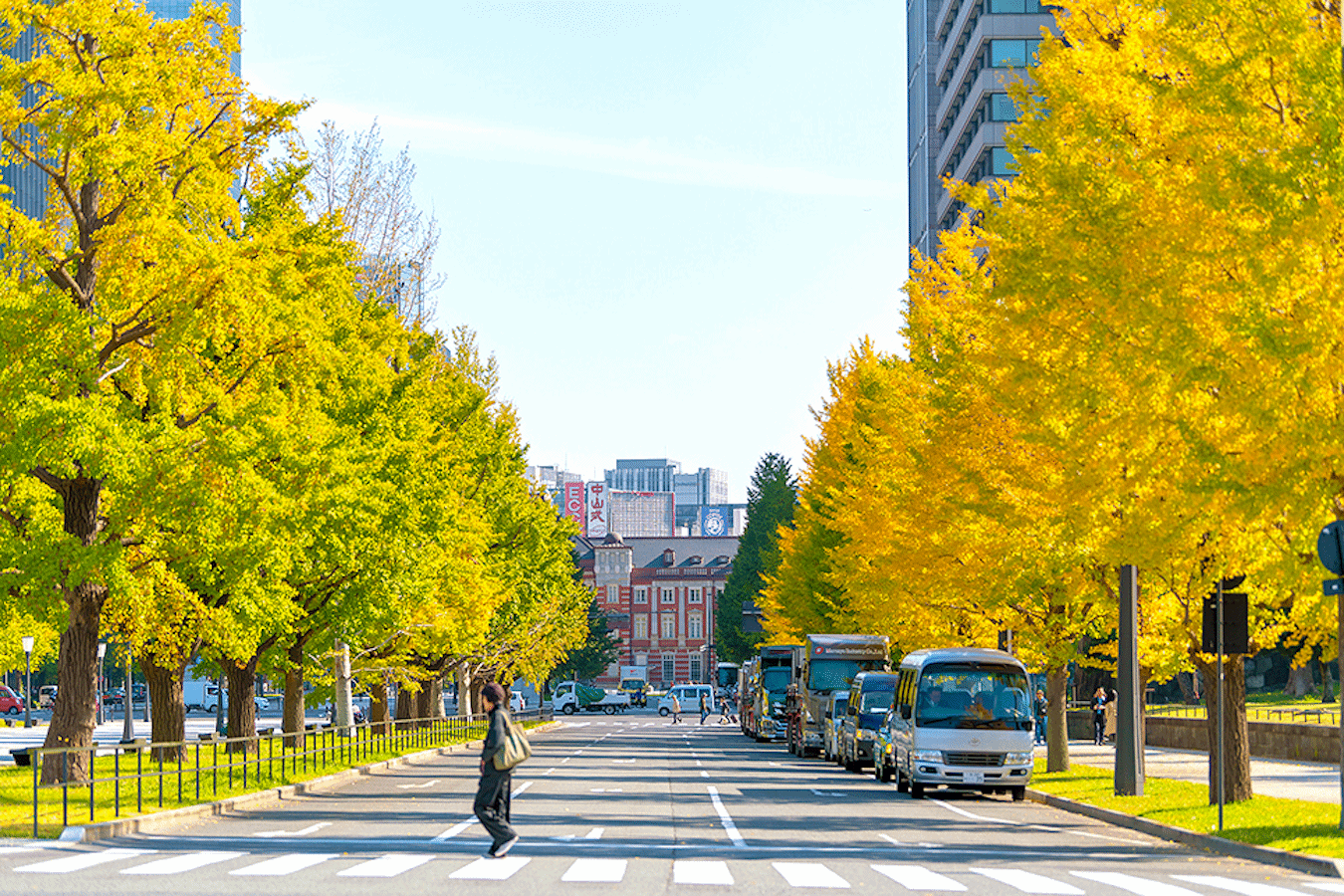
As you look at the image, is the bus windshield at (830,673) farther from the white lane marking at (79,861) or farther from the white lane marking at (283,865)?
the white lane marking at (283,865)

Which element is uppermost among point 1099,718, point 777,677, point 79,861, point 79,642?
point 79,642

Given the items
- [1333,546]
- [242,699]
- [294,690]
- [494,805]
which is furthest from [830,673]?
[494,805]

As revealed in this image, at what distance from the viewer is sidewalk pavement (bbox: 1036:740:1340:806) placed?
2773cm

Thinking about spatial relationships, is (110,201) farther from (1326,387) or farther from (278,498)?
(1326,387)

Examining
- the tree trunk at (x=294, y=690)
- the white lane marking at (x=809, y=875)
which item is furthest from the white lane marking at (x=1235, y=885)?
the tree trunk at (x=294, y=690)

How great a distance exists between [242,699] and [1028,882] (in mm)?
23066

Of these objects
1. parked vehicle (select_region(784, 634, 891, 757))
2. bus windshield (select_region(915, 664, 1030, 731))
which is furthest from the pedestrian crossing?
parked vehicle (select_region(784, 634, 891, 757))

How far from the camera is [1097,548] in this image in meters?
24.5

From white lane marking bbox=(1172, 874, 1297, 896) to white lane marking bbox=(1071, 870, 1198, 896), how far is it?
0.43 meters

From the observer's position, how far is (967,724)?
29.0 m

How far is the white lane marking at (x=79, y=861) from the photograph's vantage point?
1547 cm

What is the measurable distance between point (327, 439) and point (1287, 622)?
50.6 ft

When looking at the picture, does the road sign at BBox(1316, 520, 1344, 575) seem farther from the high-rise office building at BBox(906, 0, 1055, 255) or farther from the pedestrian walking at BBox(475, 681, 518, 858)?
the high-rise office building at BBox(906, 0, 1055, 255)

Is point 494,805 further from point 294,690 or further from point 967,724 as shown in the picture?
point 294,690
